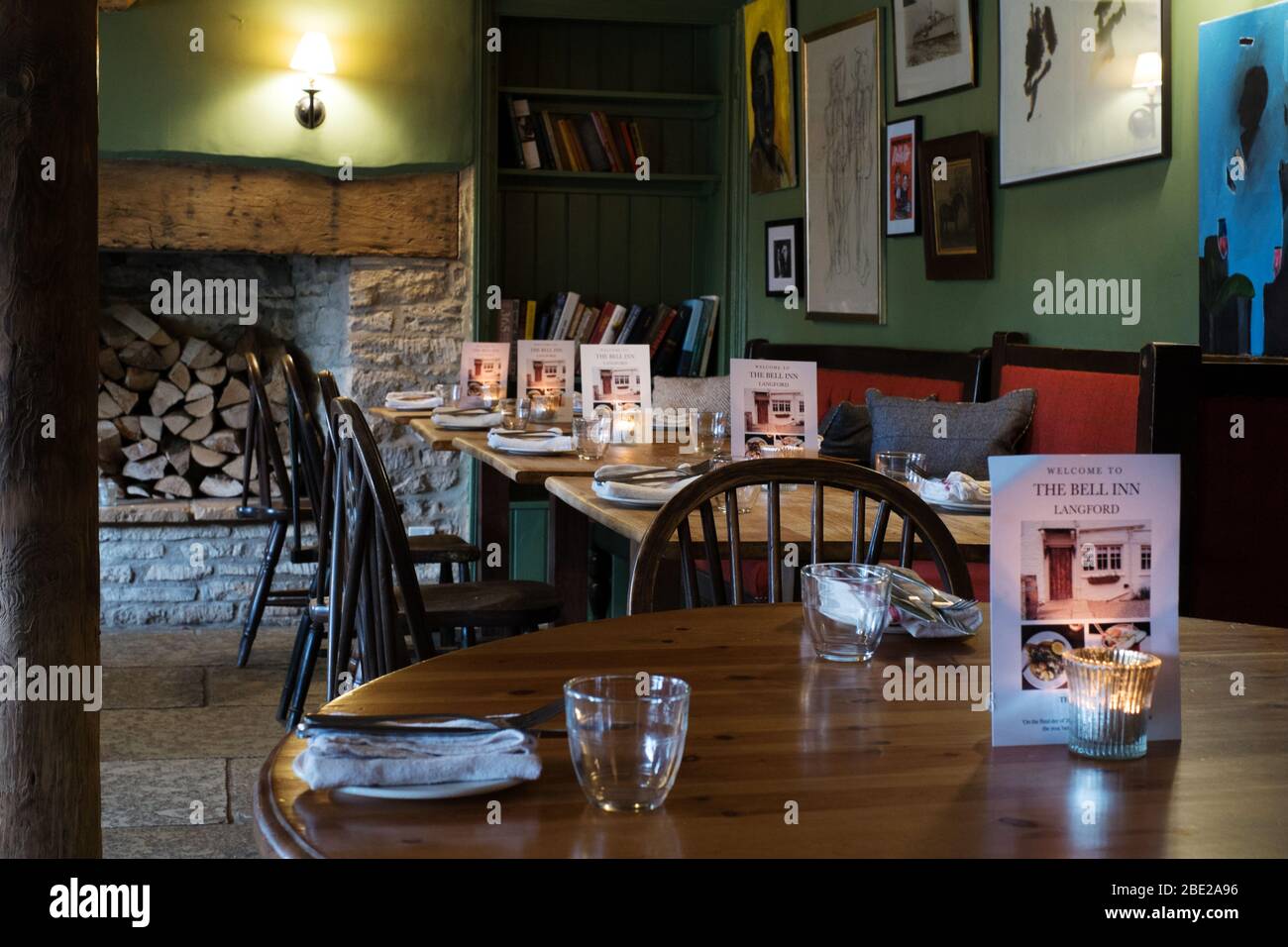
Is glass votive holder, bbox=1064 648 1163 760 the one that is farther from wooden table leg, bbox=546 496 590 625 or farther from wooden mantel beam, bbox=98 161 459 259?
wooden mantel beam, bbox=98 161 459 259

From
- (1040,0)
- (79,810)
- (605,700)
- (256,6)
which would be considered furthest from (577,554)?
(605,700)

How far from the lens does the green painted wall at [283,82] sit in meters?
5.64

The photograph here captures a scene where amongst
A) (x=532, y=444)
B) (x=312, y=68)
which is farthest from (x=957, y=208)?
(x=312, y=68)

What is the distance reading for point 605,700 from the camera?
0.95 m

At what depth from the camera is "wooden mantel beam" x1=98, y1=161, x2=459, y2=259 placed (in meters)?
5.68

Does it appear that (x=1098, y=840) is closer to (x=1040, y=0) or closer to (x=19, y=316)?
(x=19, y=316)

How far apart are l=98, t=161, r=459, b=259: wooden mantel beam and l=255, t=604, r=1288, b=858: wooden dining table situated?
4.72m

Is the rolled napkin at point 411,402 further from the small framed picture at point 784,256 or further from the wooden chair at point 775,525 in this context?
the wooden chair at point 775,525

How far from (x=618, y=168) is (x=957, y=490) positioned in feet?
14.6

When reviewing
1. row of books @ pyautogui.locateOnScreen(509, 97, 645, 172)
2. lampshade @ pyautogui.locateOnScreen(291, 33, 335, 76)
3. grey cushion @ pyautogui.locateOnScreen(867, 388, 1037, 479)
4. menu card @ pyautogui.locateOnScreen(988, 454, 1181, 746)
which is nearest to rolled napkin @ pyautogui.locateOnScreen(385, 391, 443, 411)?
lampshade @ pyautogui.locateOnScreen(291, 33, 335, 76)

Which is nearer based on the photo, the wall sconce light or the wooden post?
the wooden post

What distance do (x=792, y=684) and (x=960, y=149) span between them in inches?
146

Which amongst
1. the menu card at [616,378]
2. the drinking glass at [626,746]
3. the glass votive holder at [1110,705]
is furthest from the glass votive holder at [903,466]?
the drinking glass at [626,746]

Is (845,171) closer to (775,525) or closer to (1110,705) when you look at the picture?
(775,525)
